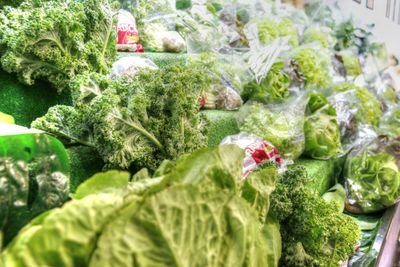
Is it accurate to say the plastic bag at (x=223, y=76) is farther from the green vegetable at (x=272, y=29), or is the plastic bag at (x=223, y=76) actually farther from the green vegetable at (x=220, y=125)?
the green vegetable at (x=272, y=29)

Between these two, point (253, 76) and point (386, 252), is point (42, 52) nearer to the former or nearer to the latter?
point (253, 76)

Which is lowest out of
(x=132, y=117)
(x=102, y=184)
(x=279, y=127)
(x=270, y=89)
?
(x=279, y=127)

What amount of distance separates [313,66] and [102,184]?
221 centimetres

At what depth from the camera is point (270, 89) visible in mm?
2275

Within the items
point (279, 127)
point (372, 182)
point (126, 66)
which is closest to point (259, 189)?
point (126, 66)

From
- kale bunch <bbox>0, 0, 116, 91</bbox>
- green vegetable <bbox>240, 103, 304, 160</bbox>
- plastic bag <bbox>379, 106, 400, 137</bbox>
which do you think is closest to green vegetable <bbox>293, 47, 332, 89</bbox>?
plastic bag <bbox>379, 106, 400, 137</bbox>

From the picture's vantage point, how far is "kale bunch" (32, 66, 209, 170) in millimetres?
1243

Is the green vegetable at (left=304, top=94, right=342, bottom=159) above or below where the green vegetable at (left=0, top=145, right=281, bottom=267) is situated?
below

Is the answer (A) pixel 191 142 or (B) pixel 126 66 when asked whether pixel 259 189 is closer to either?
(A) pixel 191 142

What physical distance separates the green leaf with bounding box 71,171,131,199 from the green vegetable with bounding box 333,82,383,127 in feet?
7.22

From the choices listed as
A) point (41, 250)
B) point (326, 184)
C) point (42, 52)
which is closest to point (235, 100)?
point (326, 184)

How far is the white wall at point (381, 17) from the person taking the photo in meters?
3.04

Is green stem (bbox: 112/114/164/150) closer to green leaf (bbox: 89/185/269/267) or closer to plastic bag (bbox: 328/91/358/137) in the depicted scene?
green leaf (bbox: 89/185/269/267)

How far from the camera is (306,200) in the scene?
117 centimetres
